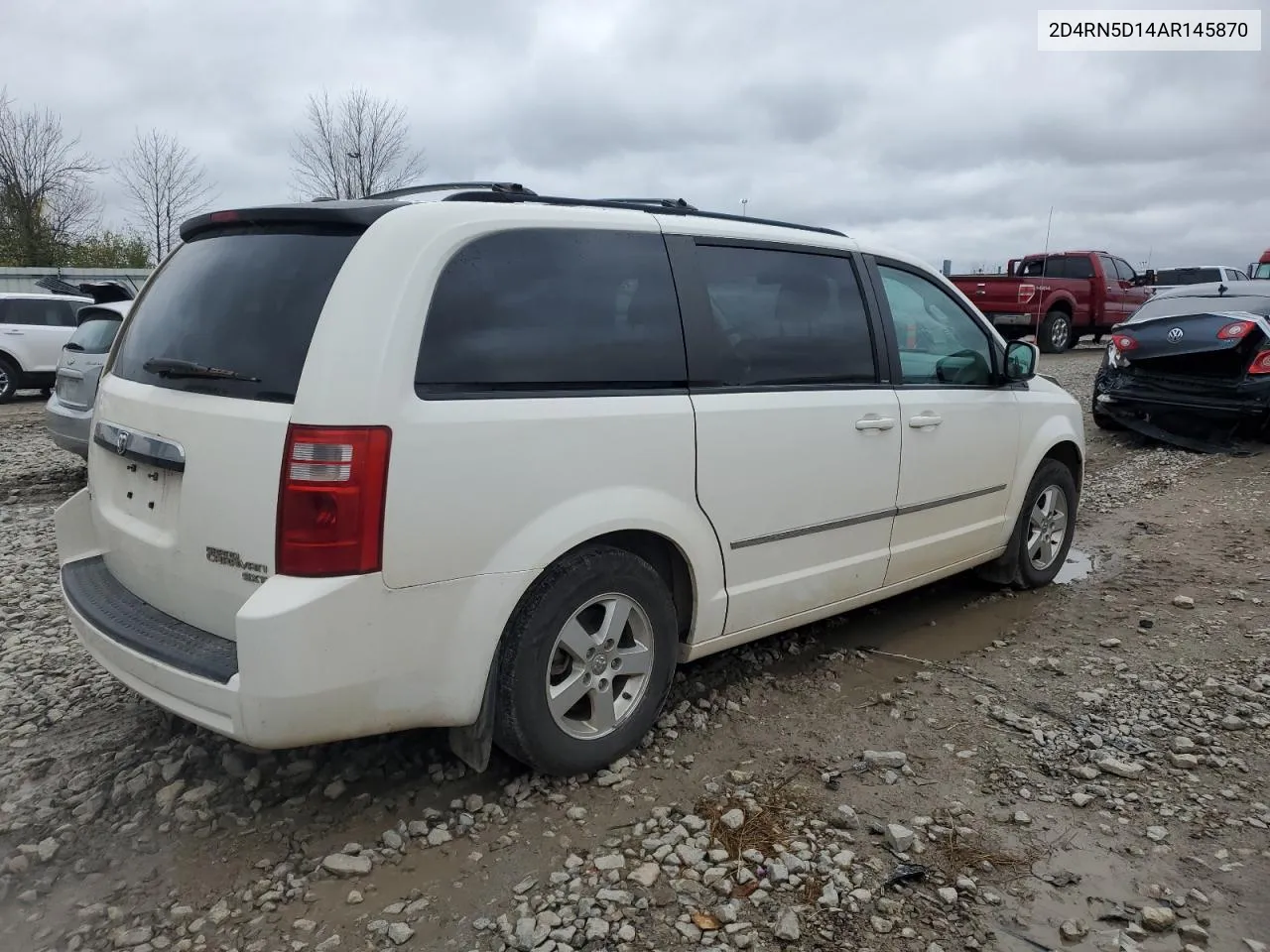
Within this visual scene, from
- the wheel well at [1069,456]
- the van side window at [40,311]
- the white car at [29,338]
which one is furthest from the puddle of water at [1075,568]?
the van side window at [40,311]

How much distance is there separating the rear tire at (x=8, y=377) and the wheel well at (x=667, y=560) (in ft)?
45.7

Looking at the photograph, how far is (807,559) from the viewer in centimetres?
364

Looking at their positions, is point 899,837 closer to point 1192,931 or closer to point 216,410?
point 1192,931

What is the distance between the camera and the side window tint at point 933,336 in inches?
162

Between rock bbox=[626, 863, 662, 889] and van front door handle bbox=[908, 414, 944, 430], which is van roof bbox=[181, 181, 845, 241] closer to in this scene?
van front door handle bbox=[908, 414, 944, 430]

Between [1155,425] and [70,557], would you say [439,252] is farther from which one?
[1155,425]

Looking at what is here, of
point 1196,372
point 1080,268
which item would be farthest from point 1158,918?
point 1080,268

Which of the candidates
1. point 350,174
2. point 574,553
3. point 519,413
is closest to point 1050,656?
point 574,553

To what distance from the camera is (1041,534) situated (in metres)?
5.10

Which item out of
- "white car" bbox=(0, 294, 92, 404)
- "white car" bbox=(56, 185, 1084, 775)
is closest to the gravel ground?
"white car" bbox=(56, 185, 1084, 775)

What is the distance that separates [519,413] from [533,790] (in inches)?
49.0

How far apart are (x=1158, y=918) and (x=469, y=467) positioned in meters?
2.18

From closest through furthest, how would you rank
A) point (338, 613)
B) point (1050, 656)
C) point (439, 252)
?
point (338, 613) → point (439, 252) → point (1050, 656)

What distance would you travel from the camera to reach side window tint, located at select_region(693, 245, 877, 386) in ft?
11.0
